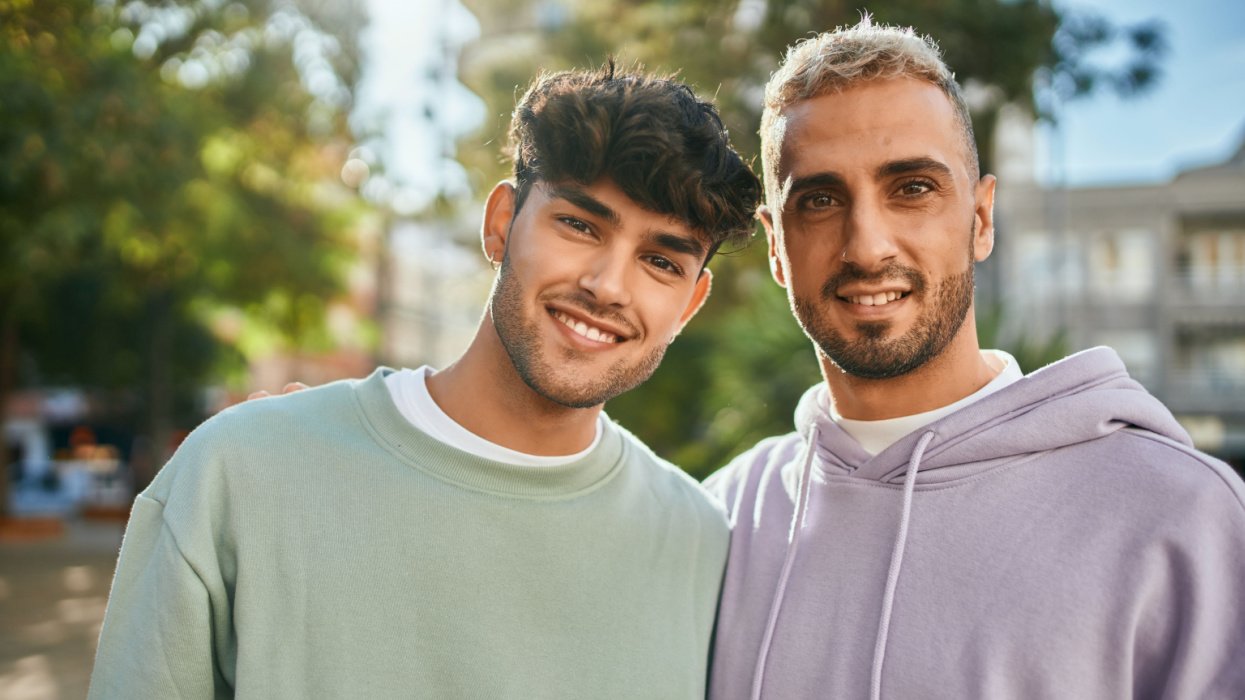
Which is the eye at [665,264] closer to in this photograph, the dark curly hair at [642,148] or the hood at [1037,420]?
the dark curly hair at [642,148]

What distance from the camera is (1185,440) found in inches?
86.7

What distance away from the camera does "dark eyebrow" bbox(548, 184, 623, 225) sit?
2.58m

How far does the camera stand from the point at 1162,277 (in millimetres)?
31266

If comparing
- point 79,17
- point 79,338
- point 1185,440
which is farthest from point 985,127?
point 79,338

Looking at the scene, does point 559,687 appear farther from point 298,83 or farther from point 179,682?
point 298,83

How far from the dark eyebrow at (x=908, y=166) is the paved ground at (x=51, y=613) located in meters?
7.38

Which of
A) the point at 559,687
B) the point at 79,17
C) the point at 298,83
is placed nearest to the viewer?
the point at 559,687

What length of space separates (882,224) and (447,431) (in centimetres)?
117

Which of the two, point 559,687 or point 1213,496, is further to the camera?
point 559,687

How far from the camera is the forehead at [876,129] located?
2.48 m

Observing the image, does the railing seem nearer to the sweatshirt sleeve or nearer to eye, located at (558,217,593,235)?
eye, located at (558,217,593,235)

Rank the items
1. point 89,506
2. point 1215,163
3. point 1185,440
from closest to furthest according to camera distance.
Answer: point 1185,440
point 89,506
point 1215,163

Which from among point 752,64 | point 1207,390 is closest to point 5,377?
point 752,64

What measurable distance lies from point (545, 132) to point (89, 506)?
25174 mm
